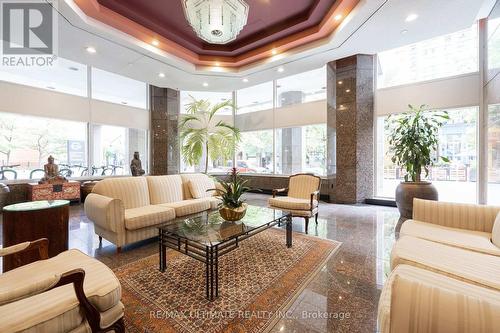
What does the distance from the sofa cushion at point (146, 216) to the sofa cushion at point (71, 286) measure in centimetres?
122

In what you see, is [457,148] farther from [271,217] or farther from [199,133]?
[199,133]

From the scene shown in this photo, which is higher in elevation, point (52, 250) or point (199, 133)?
point (199, 133)

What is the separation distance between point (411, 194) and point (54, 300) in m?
5.24

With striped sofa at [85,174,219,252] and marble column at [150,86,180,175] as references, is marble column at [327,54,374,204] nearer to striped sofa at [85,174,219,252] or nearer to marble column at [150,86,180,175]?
striped sofa at [85,174,219,252]

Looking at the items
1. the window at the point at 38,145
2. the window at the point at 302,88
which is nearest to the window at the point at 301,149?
the window at the point at 302,88

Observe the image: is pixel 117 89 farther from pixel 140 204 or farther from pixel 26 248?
pixel 26 248

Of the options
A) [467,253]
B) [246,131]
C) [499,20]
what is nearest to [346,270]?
[467,253]

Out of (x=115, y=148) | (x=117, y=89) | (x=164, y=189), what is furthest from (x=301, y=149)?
(x=117, y=89)

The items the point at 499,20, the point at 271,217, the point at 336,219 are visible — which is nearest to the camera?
the point at 271,217

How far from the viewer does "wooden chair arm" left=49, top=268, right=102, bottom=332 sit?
1.17 meters

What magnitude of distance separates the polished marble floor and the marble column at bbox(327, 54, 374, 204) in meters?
1.02

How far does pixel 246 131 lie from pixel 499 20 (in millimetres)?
6362

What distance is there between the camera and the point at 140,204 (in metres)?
3.61

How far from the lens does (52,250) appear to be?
2.28 m
